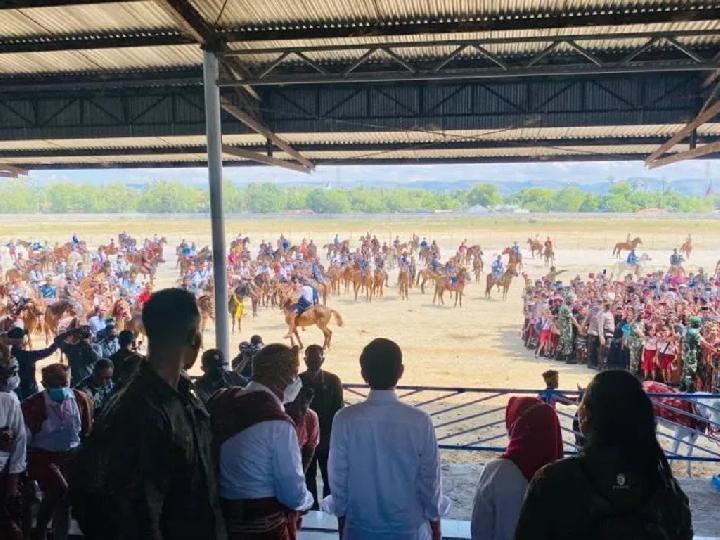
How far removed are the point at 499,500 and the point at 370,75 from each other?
5974 mm

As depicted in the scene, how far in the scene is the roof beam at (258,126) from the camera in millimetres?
8334

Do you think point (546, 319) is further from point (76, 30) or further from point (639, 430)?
point (639, 430)

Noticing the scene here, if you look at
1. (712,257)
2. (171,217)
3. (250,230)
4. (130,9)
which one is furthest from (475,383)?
(171,217)

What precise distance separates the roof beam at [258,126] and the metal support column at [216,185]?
852 mm

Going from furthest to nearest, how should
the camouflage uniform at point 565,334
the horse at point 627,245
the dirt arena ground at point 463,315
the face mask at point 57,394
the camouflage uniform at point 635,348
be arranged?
1. the horse at point 627,245
2. the camouflage uniform at point 565,334
3. the camouflage uniform at point 635,348
4. the dirt arena ground at point 463,315
5. the face mask at point 57,394

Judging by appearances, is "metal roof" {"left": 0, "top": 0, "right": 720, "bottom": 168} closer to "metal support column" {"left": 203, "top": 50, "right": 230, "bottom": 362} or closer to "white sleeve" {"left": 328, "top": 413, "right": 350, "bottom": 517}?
"metal support column" {"left": 203, "top": 50, "right": 230, "bottom": 362}

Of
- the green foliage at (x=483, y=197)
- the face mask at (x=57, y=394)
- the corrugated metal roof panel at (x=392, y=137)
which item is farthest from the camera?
the green foliage at (x=483, y=197)

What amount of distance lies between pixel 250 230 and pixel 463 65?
49596 millimetres

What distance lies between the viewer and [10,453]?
3639 millimetres

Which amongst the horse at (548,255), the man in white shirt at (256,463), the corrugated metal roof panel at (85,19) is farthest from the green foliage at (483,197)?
the man in white shirt at (256,463)

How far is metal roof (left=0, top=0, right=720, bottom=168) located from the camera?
262 inches

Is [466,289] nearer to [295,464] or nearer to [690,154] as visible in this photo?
[690,154]

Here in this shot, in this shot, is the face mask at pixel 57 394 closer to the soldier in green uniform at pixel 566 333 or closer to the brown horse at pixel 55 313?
the soldier in green uniform at pixel 566 333

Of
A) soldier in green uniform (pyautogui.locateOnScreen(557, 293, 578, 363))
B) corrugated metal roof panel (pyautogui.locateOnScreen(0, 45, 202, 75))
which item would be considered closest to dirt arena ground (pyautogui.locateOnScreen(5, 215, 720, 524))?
soldier in green uniform (pyautogui.locateOnScreen(557, 293, 578, 363))
